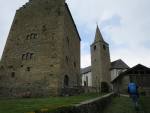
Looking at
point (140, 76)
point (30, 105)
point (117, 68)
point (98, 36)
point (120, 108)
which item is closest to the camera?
point (30, 105)

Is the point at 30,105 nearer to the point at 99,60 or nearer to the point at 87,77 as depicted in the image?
the point at 99,60

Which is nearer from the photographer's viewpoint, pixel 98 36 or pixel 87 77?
pixel 98 36

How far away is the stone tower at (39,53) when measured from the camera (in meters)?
25.8

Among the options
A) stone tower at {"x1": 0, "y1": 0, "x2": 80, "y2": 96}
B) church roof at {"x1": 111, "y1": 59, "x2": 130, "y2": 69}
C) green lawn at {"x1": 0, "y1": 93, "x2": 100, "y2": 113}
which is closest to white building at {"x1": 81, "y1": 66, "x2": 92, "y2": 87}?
church roof at {"x1": 111, "y1": 59, "x2": 130, "y2": 69}

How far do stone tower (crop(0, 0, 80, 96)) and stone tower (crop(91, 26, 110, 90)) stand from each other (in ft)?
77.9

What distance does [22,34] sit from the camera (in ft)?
96.7

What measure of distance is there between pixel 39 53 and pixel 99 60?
3048 cm

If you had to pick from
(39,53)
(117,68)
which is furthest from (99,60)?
(39,53)

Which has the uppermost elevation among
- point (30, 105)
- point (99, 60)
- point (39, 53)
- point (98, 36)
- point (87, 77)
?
point (98, 36)

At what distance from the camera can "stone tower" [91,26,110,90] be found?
54.6 metres

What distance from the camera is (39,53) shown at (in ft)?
89.6

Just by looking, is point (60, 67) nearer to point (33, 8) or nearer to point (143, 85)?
point (33, 8)

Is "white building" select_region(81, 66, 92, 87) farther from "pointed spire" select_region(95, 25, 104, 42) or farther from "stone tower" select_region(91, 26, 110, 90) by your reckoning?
"pointed spire" select_region(95, 25, 104, 42)

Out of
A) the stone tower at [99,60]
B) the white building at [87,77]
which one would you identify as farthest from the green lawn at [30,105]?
the white building at [87,77]
